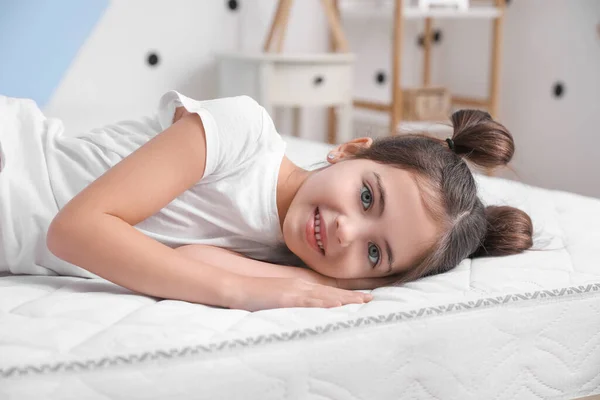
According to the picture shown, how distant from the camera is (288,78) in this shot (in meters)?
2.62

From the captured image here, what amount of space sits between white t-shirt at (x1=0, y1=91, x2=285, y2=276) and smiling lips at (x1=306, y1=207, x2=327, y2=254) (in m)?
0.09

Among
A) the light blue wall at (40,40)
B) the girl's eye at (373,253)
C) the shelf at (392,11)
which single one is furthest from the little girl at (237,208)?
the shelf at (392,11)

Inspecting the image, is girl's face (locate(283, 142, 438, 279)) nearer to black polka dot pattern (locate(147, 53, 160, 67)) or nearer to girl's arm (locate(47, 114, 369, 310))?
girl's arm (locate(47, 114, 369, 310))

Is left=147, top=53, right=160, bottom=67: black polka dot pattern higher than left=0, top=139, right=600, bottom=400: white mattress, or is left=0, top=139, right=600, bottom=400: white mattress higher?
left=147, top=53, right=160, bottom=67: black polka dot pattern

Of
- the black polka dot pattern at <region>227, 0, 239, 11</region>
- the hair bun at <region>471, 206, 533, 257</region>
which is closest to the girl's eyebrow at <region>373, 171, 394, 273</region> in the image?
the hair bun at <region>471, 206, 533, 257</region>

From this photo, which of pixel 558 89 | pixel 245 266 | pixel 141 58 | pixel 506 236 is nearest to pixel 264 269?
pixel 245 266

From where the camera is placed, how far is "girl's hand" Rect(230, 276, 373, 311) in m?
0.92

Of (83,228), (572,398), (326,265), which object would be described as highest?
(83,228)

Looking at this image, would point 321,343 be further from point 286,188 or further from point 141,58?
point 141,58

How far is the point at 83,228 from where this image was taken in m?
0.92

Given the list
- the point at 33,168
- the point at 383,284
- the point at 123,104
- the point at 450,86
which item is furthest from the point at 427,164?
the point at 450,86

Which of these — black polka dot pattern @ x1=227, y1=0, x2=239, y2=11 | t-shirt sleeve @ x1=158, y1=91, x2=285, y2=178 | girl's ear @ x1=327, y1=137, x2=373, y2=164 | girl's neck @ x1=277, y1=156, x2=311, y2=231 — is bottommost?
girl's neck @ x1=277, y1=156, x2=311, y2=231

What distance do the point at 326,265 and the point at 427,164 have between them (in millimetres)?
211

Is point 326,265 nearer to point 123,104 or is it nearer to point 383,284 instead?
point 383,284
